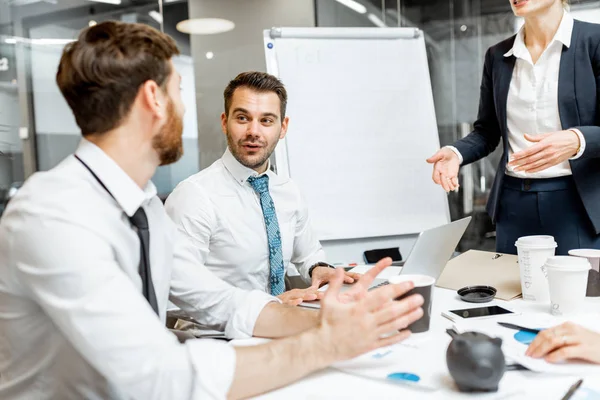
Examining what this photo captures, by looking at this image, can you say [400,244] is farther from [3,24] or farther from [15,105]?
[3,24]

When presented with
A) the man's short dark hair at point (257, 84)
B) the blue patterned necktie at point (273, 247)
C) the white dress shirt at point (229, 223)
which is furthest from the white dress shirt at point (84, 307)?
the man's short dark hair at point (257, 84)

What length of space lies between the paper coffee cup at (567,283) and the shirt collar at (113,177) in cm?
92

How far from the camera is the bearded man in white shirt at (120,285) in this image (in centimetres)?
83

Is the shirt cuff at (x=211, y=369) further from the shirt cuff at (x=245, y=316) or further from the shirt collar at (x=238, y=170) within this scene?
the shirt collar at (x=238, y=170)

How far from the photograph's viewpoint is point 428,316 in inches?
44.1

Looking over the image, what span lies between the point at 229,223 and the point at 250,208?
0.11 metres

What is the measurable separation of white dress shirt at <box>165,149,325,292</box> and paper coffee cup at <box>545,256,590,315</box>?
3.01 ft

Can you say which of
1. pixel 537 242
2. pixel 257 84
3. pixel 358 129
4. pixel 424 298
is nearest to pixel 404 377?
pixel 424 298

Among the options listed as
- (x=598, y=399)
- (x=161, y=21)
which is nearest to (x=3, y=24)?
(x=161, y=21)

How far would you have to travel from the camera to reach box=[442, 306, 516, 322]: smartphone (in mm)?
1214

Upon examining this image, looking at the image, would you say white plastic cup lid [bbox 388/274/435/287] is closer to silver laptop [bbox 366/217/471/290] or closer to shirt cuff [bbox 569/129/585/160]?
silver laptop [bbox 366/217/471/290]

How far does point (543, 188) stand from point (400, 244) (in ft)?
4.87

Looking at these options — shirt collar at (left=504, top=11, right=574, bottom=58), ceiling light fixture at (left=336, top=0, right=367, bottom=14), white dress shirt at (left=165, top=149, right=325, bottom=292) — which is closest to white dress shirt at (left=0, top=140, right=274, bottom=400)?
white dress shirt at (left=165, top=149, right=325, bottom=292)

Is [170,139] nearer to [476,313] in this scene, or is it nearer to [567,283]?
A: [476,313]
